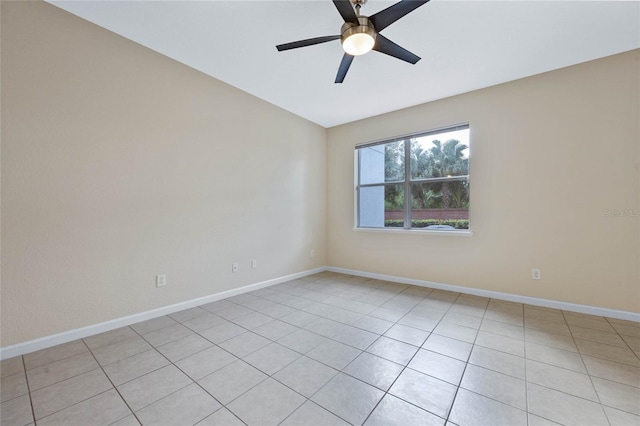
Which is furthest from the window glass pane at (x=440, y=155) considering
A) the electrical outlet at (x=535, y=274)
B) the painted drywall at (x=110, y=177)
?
the painted drywall at (x=110, y=177)

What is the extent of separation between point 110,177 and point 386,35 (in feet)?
9.59

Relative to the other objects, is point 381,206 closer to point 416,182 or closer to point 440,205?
point 416,182

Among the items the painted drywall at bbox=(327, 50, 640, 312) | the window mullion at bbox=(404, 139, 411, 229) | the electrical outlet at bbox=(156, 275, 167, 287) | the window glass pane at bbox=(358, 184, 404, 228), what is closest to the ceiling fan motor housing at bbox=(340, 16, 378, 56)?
the painted drywall at bbox=(327, 50, 640, 312)

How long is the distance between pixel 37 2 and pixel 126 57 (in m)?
0.60

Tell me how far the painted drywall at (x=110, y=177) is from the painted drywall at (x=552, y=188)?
2829mm

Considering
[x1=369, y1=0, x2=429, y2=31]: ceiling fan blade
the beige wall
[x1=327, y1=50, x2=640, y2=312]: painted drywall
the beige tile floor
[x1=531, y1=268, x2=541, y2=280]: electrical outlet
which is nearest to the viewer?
the beige tile floor

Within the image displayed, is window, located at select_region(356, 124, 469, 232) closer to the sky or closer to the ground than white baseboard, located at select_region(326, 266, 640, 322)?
closer to the sky

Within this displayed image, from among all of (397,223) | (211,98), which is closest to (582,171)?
(397,223)

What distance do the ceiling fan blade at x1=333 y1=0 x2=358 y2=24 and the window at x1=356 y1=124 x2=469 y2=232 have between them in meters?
2.45

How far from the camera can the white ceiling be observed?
2027 mm

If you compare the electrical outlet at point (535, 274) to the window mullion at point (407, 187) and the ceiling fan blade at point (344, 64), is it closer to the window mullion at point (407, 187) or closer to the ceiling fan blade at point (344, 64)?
the window mullion at point (407, 187)

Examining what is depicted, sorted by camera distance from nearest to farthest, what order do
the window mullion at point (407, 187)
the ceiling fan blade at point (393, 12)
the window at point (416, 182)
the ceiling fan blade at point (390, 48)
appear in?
the ceiling fan blade at point (393, 12) < the ceiling fan blade at point (390, 48) < the window at point (416, 182) < the window mullion at point (407, 187)

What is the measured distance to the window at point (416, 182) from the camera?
11.5 ft

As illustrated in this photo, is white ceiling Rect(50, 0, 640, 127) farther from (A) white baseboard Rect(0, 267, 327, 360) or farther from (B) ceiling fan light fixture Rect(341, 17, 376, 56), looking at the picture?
(A) white baseboard Rect(0, 267, 327, 360)
